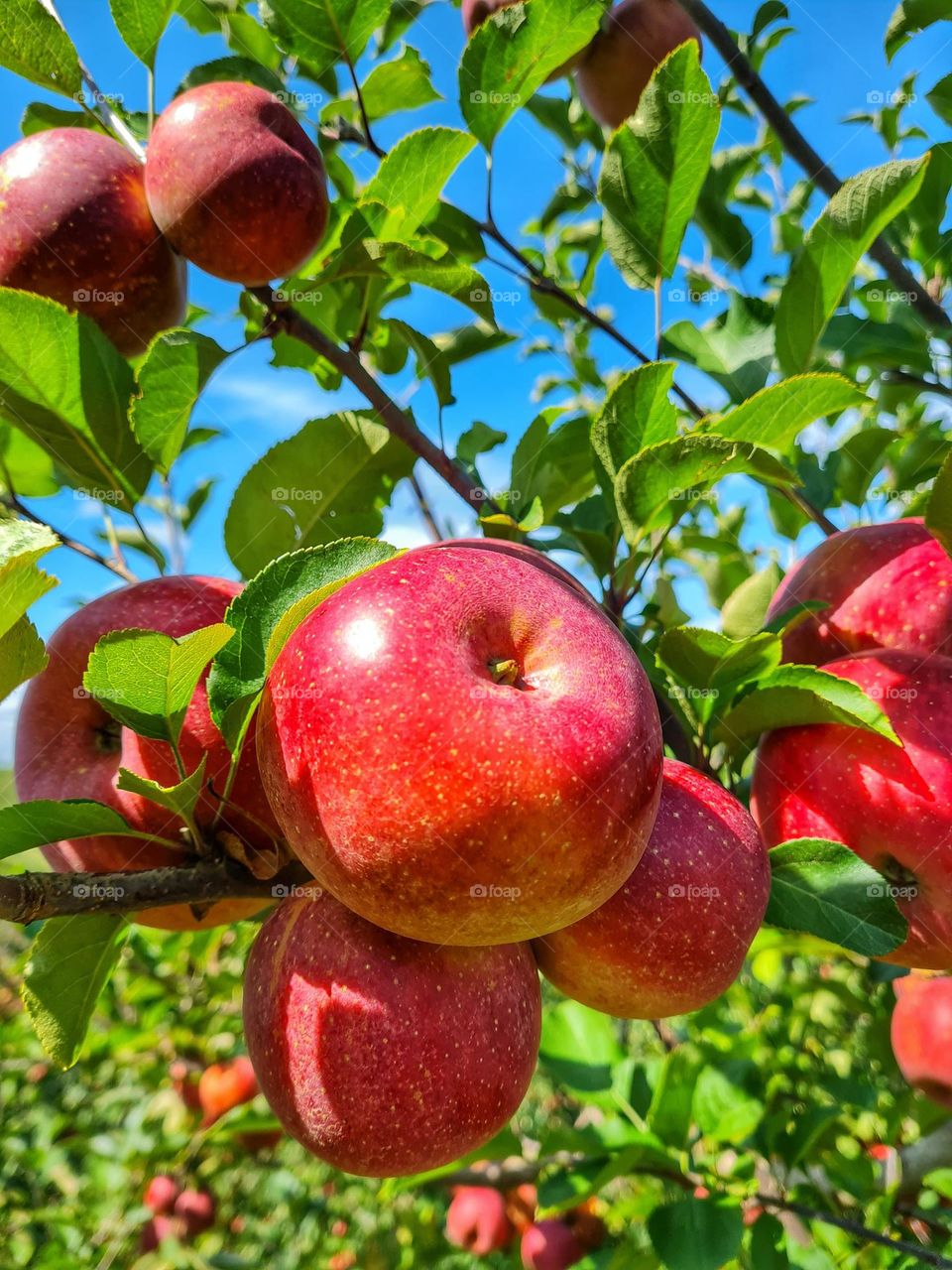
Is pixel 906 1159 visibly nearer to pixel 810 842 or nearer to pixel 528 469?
pixel 810 842

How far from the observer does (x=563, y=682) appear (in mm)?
767

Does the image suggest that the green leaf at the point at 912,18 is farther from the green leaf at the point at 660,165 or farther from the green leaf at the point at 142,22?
the green leaf at the point at 142,22

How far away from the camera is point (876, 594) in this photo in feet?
4.39

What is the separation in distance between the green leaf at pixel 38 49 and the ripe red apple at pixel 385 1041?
4.22 feet

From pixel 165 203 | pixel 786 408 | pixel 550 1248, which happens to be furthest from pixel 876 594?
pixel 550 1248

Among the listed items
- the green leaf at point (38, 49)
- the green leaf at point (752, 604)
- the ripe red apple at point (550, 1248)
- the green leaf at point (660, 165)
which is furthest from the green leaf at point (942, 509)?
the ripe red apple at point (550, 1248)

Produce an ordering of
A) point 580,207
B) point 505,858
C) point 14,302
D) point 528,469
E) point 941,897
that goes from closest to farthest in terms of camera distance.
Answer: point 505,858, point 14,302, point 941,897, point 528,469, point 580,207

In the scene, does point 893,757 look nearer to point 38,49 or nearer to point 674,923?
point 674,923

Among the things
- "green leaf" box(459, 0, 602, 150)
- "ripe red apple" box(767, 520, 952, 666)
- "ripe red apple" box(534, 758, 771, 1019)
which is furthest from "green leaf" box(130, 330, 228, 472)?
"ripe red apple" box(767, 520, 952, 666)

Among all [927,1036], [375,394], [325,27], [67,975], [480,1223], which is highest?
[325,27]

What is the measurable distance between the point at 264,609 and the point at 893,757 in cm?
82

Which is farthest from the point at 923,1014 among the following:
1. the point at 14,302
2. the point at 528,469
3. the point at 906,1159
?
the point at 14,302

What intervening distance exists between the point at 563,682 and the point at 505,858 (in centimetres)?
16

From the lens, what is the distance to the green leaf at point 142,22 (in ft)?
4.25
